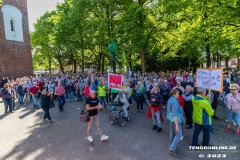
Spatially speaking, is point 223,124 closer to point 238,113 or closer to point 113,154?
point 238,113

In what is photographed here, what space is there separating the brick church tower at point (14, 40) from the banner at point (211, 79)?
2304cm

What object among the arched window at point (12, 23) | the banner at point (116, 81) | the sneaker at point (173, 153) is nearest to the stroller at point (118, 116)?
the banner at point (116, 81)

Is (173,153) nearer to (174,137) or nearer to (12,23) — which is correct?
(174,137)

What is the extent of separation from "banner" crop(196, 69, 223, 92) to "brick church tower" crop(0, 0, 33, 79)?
75.6 ft

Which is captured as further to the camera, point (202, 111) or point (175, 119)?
point (202, 111)

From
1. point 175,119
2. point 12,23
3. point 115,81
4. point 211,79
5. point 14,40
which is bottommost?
point 175,119

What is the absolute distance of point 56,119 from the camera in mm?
9289

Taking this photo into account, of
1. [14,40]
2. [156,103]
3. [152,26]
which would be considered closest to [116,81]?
[156,103]

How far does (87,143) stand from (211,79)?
15.8 ft

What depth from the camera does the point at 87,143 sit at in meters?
6.24

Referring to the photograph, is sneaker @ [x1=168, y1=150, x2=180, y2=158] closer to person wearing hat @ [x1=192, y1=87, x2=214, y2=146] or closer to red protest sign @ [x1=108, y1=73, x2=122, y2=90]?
person wearing hat @ [x1=192, y1=87, x2=214, y2=146]

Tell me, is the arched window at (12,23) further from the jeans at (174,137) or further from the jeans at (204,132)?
the jeans at (204,132)

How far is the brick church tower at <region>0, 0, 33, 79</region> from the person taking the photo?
22366mm

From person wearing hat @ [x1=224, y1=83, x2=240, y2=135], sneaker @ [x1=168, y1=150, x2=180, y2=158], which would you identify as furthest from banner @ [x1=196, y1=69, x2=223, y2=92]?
sneaker @ [x1=168, y1=150, x2=180, y2=158]
